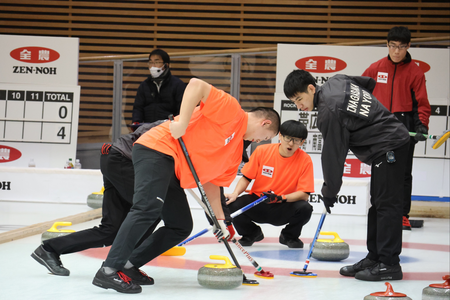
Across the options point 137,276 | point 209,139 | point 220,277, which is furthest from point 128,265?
point 209,139

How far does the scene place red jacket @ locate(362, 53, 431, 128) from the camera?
16.7 feet

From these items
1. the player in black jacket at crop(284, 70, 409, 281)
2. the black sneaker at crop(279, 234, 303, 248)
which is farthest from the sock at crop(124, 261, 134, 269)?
the black sneaker at crop(279, 234, 303, 248)

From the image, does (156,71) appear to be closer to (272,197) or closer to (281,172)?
(281,172)

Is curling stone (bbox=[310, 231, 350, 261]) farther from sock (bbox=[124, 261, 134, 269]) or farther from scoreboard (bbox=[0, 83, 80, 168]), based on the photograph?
scoreboard (bbox=[0, 83, 80, 168])

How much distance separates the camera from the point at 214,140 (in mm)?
2807

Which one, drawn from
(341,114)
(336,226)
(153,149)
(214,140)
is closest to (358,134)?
(341,114)

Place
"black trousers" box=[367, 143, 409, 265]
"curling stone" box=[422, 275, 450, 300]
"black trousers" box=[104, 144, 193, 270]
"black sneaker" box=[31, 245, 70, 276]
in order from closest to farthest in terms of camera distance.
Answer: "curling stone" box=[422, 275, 450, 300] < "black trousers" box=[104, 144, 193, 270] < "black sneaker" box=[31, 245, 70, 276] < "black trousers" box=[367, 143, 409, 265]

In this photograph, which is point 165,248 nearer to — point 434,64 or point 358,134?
point 358,134

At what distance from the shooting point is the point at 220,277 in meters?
2.88

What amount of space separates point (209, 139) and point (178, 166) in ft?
0.84

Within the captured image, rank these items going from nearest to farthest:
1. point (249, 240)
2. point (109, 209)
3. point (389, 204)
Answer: point (109, 209)
point (389, 204)
point (249, 240)

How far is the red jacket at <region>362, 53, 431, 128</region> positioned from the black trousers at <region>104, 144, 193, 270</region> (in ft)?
9.84

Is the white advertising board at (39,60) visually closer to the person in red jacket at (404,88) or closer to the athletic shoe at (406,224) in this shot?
the person in red jacket at (404,88)

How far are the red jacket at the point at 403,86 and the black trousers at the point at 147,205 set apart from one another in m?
3.00
